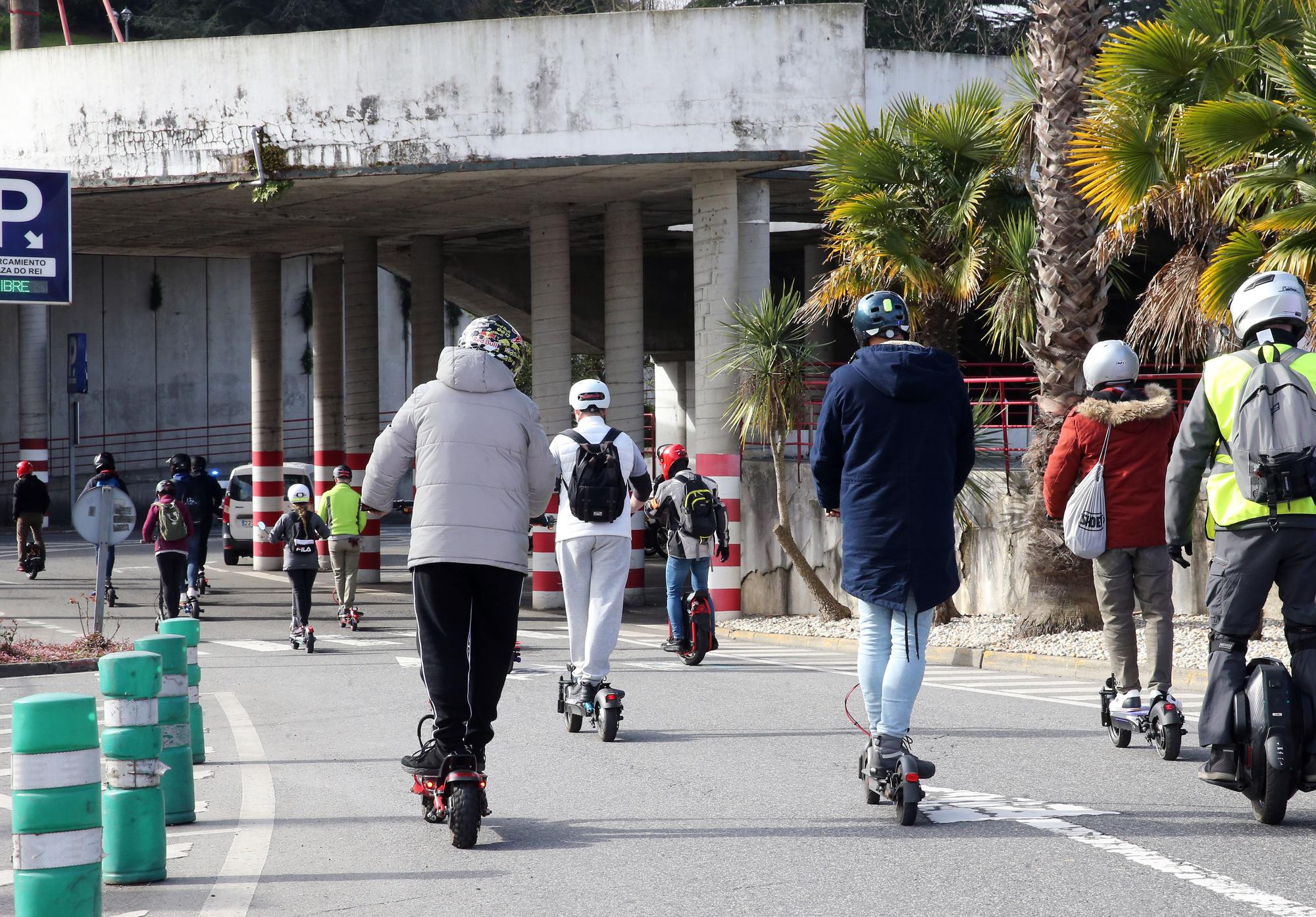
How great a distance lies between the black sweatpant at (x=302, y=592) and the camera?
15992 millimetres

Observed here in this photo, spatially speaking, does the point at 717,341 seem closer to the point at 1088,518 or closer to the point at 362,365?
the point at 362,365

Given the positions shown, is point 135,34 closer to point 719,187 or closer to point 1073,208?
point 719,187

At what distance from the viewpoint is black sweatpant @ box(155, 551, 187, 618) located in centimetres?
1789

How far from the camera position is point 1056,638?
13.8m

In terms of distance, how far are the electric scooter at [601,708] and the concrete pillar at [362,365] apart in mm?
17038

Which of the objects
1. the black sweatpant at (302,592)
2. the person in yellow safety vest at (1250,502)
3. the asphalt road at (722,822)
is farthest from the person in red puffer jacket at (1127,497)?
the black sweatpant at (302,592)

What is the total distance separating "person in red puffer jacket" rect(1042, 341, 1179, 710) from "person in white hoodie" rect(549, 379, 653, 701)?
230 cm

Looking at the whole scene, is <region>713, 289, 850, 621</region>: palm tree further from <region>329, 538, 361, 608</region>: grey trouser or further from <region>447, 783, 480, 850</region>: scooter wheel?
<region>447, 783, 480, 850</region>: scooter wheel

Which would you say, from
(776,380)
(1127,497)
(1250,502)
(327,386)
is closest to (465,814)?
(1250,502)

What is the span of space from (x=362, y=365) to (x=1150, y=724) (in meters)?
20.2

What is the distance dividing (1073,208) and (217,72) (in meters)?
10.5

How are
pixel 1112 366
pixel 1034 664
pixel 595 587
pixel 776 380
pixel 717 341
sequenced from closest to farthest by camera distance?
1. pixel 1112 366
2. pixel 595 587
3. pixel 1034 664
4. pixel 776 380
5. pixel 717 341

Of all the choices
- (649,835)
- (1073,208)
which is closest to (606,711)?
(649,835)

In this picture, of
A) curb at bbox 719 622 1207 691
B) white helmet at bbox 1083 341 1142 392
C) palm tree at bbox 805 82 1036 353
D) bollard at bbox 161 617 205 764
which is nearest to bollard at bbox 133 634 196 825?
bollard at bbox 161 617 205 764
